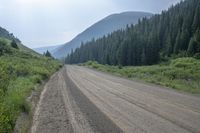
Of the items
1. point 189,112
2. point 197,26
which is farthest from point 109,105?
point 197,26

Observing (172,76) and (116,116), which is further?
(172,76)

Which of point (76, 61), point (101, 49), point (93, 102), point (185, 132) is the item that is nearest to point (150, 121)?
point (185, 132)

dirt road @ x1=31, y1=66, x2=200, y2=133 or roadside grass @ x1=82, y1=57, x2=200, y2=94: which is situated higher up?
dirt road @ x1=31, y1=66, x2=200, y2=133

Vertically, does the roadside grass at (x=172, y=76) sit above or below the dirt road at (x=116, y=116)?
below

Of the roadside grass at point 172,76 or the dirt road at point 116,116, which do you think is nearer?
the dirt road at point 116,116

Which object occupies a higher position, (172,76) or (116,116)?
(116,116)

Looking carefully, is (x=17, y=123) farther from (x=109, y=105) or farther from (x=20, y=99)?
(x=109, y=105)

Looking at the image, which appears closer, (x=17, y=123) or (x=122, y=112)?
(x=17, y=123)

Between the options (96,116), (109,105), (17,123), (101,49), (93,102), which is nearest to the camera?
(17,123)

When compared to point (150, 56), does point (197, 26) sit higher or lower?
higher

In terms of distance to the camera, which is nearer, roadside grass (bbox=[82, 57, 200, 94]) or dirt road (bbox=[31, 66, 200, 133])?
dirt road (bbox=[31, 66, 200, 133])

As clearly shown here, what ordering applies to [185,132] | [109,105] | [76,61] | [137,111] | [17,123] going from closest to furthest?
[185,132] → [17,123] → [137,111] → [109,105] → [76,61]

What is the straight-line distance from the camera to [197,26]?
9444cm

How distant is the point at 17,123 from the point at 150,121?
4.30m
